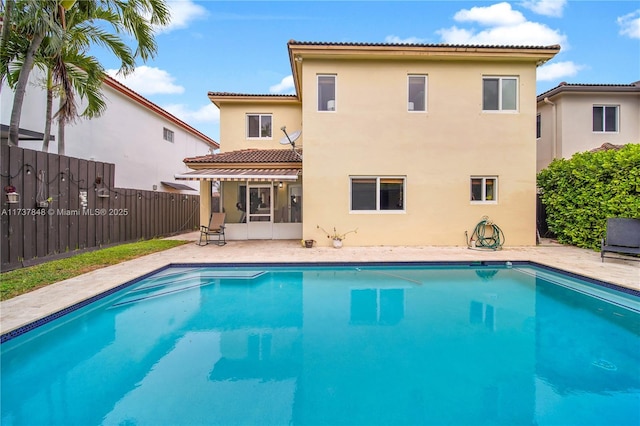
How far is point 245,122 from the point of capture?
24016 millimetres

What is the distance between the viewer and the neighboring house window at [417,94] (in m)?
18.6

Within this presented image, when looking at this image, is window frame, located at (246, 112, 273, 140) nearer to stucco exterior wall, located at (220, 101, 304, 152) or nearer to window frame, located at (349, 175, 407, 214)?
stucco exterior wall, located at (220, 101, 304, 152)

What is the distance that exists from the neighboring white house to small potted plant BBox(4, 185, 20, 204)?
226 inches

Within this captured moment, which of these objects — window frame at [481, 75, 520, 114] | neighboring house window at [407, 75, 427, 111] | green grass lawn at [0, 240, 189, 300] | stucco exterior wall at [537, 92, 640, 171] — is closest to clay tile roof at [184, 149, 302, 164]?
green grass lawn at [0, 240, 189, 300]

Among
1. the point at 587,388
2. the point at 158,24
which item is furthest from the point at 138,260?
the point at 587,388

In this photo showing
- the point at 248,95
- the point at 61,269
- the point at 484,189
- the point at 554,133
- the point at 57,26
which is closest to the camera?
the point at 57,26

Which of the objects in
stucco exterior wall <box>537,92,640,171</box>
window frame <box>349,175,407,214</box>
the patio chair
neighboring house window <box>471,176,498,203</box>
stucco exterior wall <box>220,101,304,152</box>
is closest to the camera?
window frame <box>349,175,407,214</box>

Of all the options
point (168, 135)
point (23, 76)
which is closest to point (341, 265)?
point (23, 76)

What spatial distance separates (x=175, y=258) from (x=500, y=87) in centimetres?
2024

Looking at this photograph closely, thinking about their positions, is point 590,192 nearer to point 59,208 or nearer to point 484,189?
point 484,189

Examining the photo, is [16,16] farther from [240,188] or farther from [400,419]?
[400,419]

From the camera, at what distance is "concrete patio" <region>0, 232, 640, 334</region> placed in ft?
26.8

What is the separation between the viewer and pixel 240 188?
70.0ft

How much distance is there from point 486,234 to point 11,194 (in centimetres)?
2198
